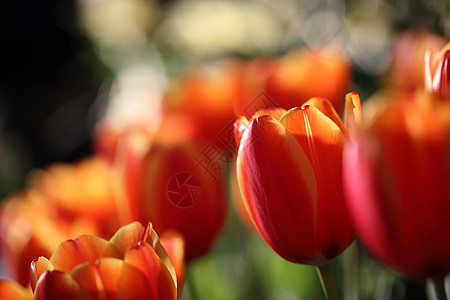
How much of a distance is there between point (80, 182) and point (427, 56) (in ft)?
0.67

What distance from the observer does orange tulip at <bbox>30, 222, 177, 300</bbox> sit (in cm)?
19

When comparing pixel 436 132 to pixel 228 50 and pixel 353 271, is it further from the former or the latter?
pixel 228 50

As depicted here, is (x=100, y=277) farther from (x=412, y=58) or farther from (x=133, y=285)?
(x=412, y=58)

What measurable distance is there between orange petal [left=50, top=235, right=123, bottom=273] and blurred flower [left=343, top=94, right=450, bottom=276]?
84 millimetres

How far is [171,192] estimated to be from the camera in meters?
0.29

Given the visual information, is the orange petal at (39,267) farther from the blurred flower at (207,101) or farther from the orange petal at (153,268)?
the blurred flower at (207,101)

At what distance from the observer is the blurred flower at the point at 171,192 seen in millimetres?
278

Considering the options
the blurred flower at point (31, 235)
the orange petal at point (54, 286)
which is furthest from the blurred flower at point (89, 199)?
the orange petal at point (54, 286)

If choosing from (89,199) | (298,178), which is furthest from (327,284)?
(89,199)

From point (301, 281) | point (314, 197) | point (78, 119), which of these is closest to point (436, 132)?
point (314, 197)

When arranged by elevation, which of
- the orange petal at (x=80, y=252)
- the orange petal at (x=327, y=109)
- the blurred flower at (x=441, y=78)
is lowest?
the blurred flower at (x=441, y=78)

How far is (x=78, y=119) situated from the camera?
3.59ft

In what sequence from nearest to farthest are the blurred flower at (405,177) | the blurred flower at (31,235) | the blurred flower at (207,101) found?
the blurred flower at (405,177), the blurred flower at (31,235), the blurred flower at (207,101)

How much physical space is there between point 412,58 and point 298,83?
0.09m
